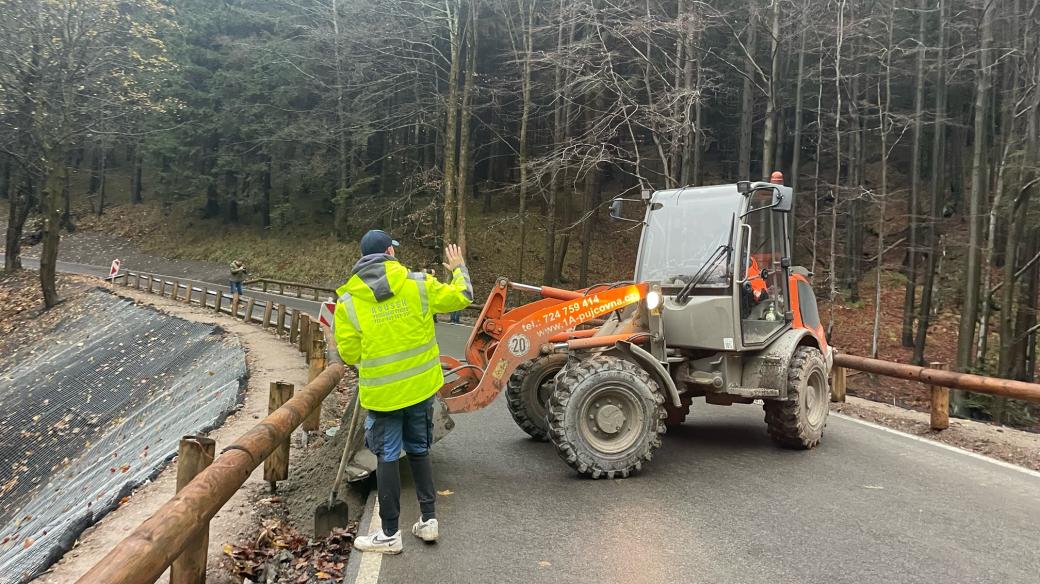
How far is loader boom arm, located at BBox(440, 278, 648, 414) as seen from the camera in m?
6.17

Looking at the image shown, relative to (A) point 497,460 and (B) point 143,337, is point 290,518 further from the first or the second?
(B) point 143,337

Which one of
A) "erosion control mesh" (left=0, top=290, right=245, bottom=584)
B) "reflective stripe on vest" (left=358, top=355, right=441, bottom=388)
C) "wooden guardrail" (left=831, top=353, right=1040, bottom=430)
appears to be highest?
"reflective stripe on vest" (left=358, top=355, right=441, bottom=388)

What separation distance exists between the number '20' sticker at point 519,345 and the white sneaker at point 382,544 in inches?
85.5

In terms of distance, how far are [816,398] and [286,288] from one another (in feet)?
92.2

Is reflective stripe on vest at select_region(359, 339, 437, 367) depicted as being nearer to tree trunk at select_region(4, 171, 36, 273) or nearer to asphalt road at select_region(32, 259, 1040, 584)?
asphalt road at select_region(32, 259, 1040, 584)

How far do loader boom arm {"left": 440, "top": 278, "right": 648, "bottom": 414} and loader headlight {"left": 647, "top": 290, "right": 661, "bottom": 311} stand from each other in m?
0.07

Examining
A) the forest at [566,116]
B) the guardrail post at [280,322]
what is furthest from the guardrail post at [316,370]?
the guardrail post at [280,322]

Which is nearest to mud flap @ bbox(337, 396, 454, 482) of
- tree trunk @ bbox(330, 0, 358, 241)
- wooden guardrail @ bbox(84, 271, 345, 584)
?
wooden guardrail @ bbox(84, 271, 345, 584)

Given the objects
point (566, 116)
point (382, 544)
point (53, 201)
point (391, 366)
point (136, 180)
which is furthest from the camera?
point (136, 180)

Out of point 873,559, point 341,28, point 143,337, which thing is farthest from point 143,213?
point 873,559

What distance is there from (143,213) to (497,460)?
158 feet

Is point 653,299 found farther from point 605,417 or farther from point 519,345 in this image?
point 519,345

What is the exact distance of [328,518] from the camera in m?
4.86

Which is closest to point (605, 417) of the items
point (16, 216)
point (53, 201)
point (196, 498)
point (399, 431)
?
point (399, 431)
